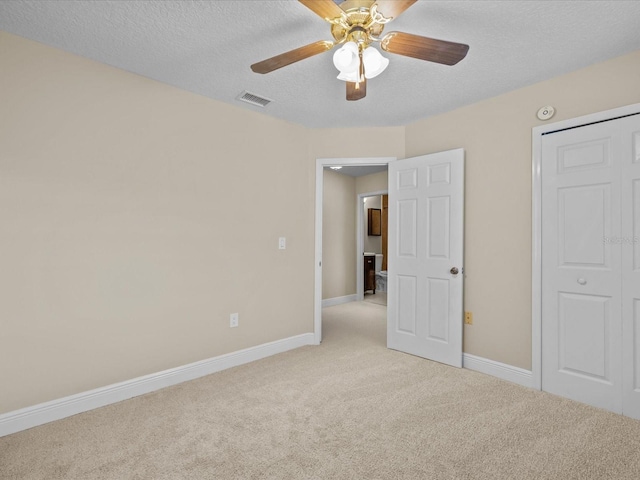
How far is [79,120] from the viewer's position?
2350mm

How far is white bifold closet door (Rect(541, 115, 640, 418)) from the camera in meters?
2.26

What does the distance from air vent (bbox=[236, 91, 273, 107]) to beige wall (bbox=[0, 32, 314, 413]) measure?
0.69 feet

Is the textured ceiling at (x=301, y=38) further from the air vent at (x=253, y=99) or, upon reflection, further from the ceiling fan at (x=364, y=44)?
the ceiling fan at (x=364, y=44)

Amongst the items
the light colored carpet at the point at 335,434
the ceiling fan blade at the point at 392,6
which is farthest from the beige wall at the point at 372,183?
the ceiling fan blade at the point at 392,6

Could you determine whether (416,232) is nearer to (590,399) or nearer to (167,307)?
(590,399)

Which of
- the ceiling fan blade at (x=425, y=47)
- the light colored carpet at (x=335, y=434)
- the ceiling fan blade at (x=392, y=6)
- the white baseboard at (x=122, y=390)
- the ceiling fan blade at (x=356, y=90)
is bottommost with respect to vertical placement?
the light colored carpet at (x=335, y=434)

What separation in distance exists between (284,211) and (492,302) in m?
2.15

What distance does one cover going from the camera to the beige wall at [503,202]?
104 inches

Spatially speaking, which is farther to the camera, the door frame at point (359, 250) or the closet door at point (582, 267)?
the door frame at point (359, 250)

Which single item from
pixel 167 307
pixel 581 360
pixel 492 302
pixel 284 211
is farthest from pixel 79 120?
pixel 581 360

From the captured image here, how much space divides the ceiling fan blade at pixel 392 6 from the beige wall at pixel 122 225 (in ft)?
6.39

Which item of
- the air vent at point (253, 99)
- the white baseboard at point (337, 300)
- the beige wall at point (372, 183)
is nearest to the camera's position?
the air vent at point (253, 99)

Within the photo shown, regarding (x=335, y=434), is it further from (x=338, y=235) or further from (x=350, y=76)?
(x=338, y=235)

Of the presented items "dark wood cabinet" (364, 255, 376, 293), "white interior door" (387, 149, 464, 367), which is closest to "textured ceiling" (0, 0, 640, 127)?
"white interior door" (387, 149, 464, 367)
